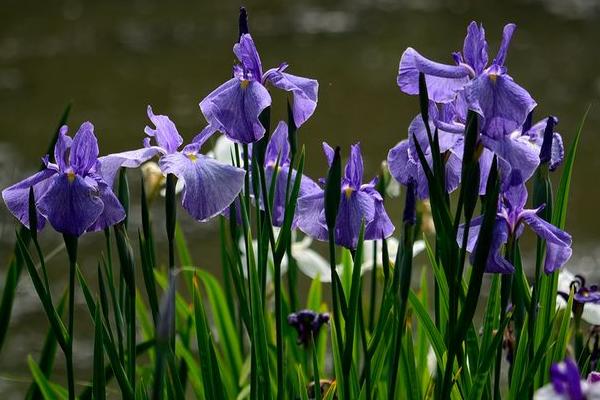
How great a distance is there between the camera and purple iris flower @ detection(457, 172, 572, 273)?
3.27 ft

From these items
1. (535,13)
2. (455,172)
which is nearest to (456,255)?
(455,172)

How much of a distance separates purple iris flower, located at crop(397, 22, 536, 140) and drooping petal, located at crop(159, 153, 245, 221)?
18 cm

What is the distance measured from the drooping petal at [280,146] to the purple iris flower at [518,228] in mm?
250

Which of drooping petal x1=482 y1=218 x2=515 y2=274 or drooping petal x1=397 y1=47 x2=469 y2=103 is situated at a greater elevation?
drooping petal x1=397 y1=47 x2=469 y2=103

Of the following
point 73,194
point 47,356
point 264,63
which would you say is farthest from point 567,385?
point 264,63

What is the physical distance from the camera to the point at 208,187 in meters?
0.96

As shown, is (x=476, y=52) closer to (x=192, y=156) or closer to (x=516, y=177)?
(x=516, y=177)

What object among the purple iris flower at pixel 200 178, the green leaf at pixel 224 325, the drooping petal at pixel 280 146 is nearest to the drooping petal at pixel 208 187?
the purple iris flower at pixel 200 178

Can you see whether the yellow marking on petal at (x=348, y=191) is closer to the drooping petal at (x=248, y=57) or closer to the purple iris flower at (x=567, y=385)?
the drooping petal at (x=248, y=57)

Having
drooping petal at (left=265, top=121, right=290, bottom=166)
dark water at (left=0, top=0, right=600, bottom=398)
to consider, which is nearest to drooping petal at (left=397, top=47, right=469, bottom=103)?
drooping petal at (left=265, top=121, right=290, bottom=166)

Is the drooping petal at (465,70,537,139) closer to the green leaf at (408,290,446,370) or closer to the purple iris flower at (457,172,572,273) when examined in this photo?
the purple iris flower at (457,172,572,273)

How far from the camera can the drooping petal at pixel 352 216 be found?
107 cm

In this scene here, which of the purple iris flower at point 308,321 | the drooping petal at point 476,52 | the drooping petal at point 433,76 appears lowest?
the purple iris flower at point 308,321

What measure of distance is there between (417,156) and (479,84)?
0.43 feet
